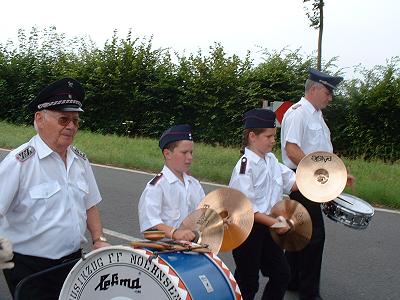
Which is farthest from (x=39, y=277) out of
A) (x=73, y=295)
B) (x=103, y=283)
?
(x=103, y=283)

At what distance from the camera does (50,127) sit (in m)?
2.97

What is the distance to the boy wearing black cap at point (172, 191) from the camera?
342 cm

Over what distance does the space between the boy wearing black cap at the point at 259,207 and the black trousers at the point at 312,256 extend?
1.77 ft

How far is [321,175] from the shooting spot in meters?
4.44

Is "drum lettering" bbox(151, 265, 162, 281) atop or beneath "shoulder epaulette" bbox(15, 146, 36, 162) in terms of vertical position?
beneath

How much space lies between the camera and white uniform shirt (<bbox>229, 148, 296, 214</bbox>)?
3979mm

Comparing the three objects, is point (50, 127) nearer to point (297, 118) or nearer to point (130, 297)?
point (130, 297)

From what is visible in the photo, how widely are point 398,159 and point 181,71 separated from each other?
24.8 ft

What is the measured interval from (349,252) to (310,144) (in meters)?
2.09

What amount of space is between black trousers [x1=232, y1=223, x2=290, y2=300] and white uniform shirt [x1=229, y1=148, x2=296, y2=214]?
0.58 feet

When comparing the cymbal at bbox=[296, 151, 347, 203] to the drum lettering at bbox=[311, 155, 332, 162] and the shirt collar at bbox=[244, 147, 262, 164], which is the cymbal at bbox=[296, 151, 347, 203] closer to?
the drum lettering at bbox=[311, 155, 332, 162]

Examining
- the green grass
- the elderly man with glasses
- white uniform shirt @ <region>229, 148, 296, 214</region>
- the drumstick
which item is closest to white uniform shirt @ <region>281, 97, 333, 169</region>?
white uniform shirt @ <region>229, 148, 296, 214</region>

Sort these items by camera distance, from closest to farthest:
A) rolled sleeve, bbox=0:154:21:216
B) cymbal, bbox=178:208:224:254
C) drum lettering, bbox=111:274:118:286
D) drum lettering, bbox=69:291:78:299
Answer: drum lettering, bbox=111:274:118:286, drum lettering, bbox=69:291:78:299, rolled sleeve, bbox=0:154:21:216, cymbal, bbox=178:208:224:254

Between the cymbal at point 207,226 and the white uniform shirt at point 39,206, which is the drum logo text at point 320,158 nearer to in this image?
the cymbal at point 207,226
